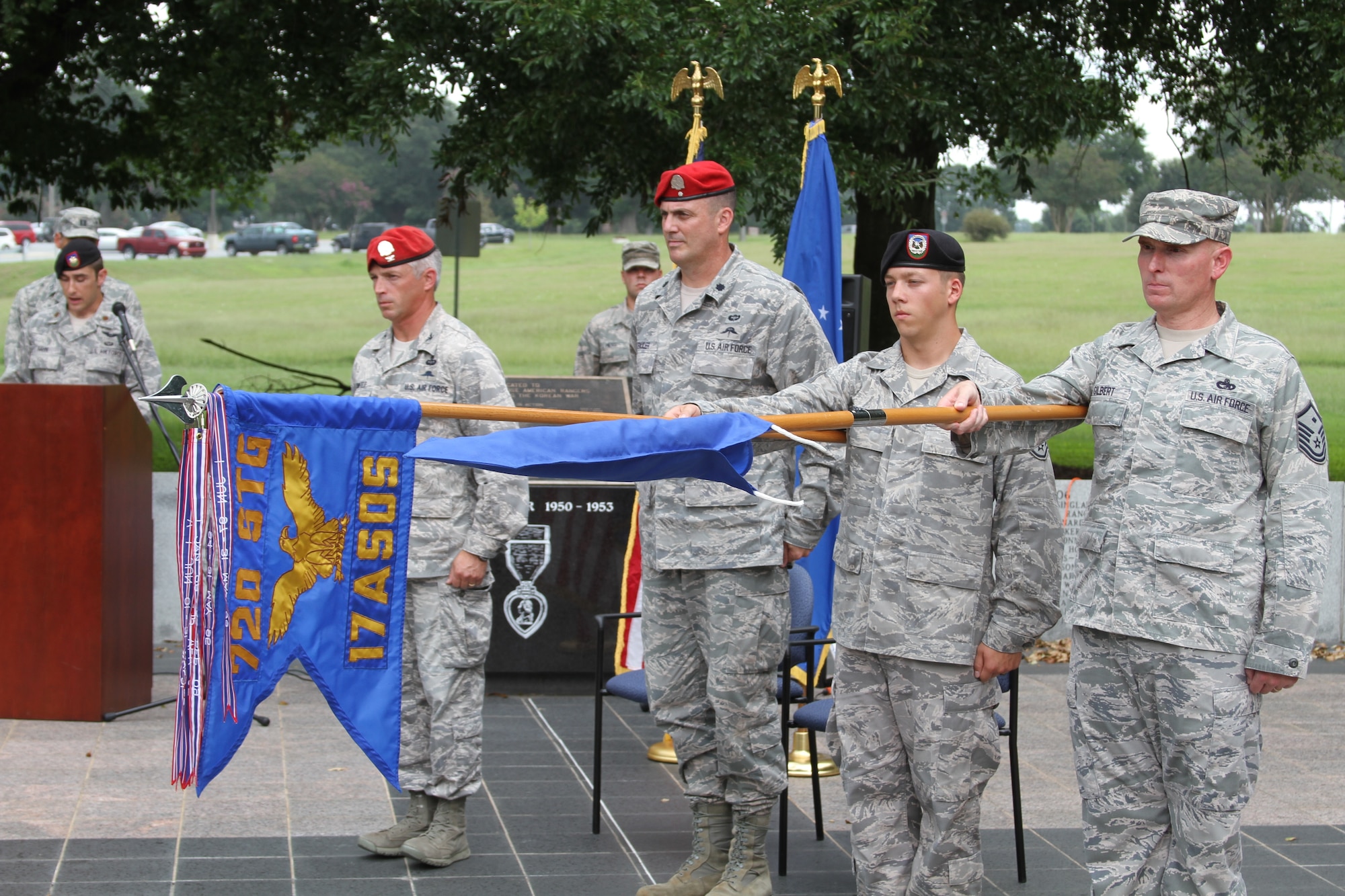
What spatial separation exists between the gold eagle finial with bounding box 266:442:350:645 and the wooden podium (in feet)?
9.94

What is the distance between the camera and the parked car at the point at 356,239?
15.7 meters

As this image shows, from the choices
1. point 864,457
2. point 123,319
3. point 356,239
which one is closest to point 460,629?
point 864,457

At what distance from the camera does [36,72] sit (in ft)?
34.7

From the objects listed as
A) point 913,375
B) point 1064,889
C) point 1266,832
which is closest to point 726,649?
point 913,375

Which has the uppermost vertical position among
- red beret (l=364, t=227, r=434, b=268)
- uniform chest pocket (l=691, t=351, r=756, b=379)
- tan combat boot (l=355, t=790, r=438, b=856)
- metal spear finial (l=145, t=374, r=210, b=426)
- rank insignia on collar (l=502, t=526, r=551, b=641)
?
red beret (l=364, t=227, r=434, b=268)

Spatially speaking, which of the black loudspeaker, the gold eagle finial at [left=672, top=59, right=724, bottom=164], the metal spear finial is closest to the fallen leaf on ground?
the black loudspeaker

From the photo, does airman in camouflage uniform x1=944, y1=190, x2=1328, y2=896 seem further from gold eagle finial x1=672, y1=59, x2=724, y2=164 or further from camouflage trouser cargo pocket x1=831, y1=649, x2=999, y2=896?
gold eagle finial x1=672, y1=59, x2=724, y2=164

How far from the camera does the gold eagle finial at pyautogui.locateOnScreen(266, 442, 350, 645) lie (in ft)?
12.3

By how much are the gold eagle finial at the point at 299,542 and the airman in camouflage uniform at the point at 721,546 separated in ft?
3.53

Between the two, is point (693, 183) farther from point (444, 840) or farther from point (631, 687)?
point (444, 840)

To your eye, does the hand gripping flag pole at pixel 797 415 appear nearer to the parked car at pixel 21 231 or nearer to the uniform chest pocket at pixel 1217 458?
the uniform chest pocket at pixel 1217 458

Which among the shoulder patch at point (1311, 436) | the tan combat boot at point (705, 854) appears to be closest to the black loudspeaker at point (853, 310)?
the tan combat boot at point (705, 854)

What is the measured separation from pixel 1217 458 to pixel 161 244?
13393mm

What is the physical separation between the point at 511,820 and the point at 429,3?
544cm
